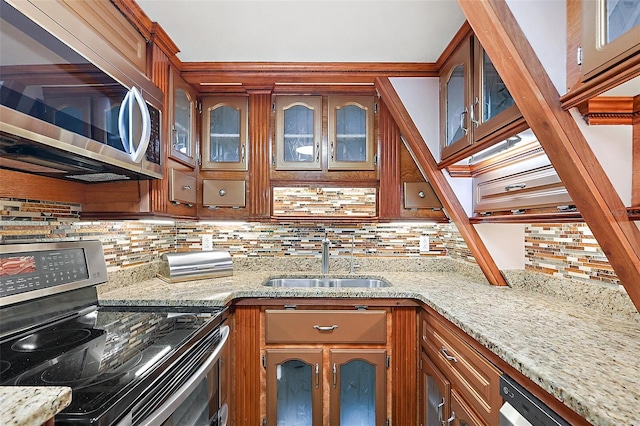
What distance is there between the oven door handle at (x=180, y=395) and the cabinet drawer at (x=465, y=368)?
1.00 meters

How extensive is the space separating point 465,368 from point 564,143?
2.90ft

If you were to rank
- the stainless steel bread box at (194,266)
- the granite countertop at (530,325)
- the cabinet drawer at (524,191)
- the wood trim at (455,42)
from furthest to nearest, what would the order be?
the stainless steel bread box at (194,266), the wood trim at (455,42), the cabinet drawer at (524,191), the granite countertop at (530,325)

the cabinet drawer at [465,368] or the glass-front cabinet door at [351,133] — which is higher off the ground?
the glass-front cabinet door at [351,133]

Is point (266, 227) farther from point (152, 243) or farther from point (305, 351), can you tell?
point (305, 351)

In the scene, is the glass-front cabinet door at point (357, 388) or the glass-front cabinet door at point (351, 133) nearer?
the glass-front cabinet door at point (357, 388)

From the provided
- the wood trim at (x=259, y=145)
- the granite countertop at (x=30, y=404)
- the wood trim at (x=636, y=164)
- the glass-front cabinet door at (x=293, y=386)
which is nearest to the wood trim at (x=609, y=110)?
the wood trim at (x=636, y=164)

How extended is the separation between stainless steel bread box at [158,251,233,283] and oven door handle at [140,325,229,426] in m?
0.71

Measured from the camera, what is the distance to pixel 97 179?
1514 millimetres

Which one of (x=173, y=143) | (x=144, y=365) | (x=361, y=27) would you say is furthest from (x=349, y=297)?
(x=361, y=27)

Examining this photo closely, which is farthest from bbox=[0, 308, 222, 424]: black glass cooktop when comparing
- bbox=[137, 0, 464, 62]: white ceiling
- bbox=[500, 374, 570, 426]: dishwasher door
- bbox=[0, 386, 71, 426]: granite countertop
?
bbox=[137, 0, 464, 62]: white ceiling

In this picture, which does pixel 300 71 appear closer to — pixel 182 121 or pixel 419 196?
pixel 182 121

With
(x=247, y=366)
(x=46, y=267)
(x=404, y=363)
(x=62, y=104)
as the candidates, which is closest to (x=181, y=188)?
(x=46, y=267)

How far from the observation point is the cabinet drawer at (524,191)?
1313 mm

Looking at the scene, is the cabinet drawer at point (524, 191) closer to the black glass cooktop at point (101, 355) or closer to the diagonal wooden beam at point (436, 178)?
the diagonal wooden beam at point (436, 178)
